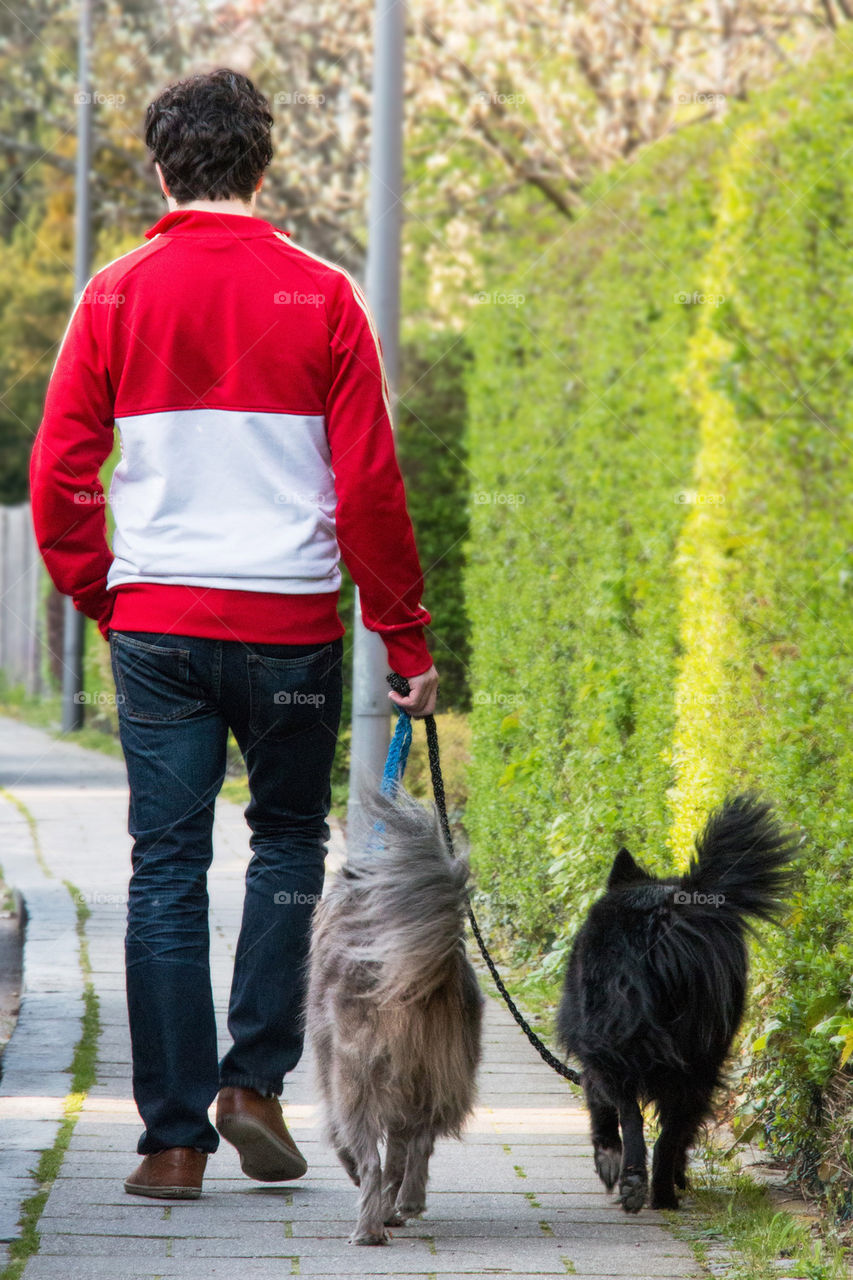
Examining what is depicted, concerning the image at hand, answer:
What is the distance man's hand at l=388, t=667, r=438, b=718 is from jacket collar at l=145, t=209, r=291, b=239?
101 cm

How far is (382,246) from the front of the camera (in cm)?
693

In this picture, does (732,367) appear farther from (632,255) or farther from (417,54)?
(417,54)

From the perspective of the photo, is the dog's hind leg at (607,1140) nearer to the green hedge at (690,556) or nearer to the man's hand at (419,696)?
the green hedge at (690,556)

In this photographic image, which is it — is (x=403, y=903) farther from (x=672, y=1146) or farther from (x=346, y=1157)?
(x=672, y=1146)

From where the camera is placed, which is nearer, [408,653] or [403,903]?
[403,903]

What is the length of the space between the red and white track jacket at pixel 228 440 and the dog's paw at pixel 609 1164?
114 cm

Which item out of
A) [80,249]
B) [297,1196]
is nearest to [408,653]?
[297,1196]

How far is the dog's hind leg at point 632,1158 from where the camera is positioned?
127 inches

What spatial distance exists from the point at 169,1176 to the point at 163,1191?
0.12 ft

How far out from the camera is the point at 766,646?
13.5 feet

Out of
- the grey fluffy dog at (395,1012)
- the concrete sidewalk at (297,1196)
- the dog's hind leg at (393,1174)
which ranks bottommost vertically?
the concrete sidewalk at (297,1196)

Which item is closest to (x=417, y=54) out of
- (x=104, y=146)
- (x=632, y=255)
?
(x=104, y=146)

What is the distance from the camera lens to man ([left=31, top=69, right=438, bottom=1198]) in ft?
10.5

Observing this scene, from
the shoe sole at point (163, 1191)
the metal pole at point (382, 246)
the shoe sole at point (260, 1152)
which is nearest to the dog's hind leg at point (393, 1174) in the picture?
the shoe sole at point (260, 1152)
